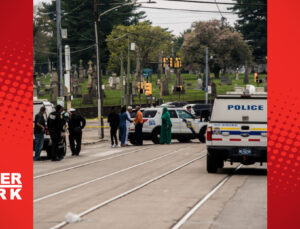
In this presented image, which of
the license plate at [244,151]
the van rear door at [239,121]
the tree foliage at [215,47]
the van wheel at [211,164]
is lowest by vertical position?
the van wheel at [211,164]

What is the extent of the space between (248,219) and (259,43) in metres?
110

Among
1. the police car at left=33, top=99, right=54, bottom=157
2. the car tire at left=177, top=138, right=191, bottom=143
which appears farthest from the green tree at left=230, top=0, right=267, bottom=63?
the police car at left=33, top=99, right=54, bottom=157

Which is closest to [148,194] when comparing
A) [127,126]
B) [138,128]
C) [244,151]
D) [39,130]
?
[244,151]

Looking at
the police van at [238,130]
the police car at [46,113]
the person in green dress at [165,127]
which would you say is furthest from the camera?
the person in green dress at [165,127]

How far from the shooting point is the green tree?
395 feet

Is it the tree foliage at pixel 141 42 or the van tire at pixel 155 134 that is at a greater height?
the tree foliage at pixel 141 42

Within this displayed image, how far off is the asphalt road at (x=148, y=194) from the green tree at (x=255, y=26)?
3847 inches

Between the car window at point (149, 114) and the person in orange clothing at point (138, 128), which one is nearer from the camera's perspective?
the person in orange clothing at point (138, 128)

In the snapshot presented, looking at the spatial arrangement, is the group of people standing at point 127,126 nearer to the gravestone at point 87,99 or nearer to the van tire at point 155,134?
the van tire at point 155,134

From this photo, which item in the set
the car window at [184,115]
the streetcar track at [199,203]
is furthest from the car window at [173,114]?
the streetcar track at [199,203]

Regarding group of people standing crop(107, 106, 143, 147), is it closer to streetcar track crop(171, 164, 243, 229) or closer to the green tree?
streetcar track crop(171, 164, 243, 229)

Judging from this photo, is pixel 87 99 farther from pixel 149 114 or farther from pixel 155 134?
pixel 155 134

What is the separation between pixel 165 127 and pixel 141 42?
262 ft

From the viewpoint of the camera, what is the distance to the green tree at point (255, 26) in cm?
12047
